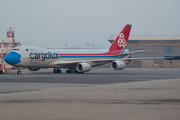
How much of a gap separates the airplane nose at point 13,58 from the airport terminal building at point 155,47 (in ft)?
160

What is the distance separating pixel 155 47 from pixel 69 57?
5486 centimetres

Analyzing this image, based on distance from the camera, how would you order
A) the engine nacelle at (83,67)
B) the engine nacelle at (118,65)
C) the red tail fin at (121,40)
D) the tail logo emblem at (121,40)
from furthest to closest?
the tail logo emblem at (121,40), the red tail fin at (121,40), the engine nacelle at (118,65), the engine nacelle at (83,67)

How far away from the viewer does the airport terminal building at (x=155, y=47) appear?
279 ft

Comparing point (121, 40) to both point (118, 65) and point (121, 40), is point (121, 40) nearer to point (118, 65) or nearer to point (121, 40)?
point (121, 40)

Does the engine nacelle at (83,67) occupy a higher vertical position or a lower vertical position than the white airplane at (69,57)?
lower

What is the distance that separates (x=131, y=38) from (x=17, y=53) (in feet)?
273

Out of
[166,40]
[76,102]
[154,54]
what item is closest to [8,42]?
[154,54]

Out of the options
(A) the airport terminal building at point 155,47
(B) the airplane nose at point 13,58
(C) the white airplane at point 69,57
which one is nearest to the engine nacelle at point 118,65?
(C) the white airplane at point 69,57

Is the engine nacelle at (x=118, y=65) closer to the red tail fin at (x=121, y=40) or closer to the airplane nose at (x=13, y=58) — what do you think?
the red tail fin at (x=121, y=40)

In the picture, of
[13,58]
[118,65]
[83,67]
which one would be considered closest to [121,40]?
[118,65]

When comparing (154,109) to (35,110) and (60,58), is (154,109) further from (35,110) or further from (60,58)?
(60,58)

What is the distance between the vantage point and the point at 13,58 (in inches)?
1698

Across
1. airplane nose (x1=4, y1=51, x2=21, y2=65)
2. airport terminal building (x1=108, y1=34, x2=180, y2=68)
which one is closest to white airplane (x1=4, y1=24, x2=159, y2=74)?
airplane nose (x1=4, y1=51, x2=21, y2=65)

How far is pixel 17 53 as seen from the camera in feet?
144
